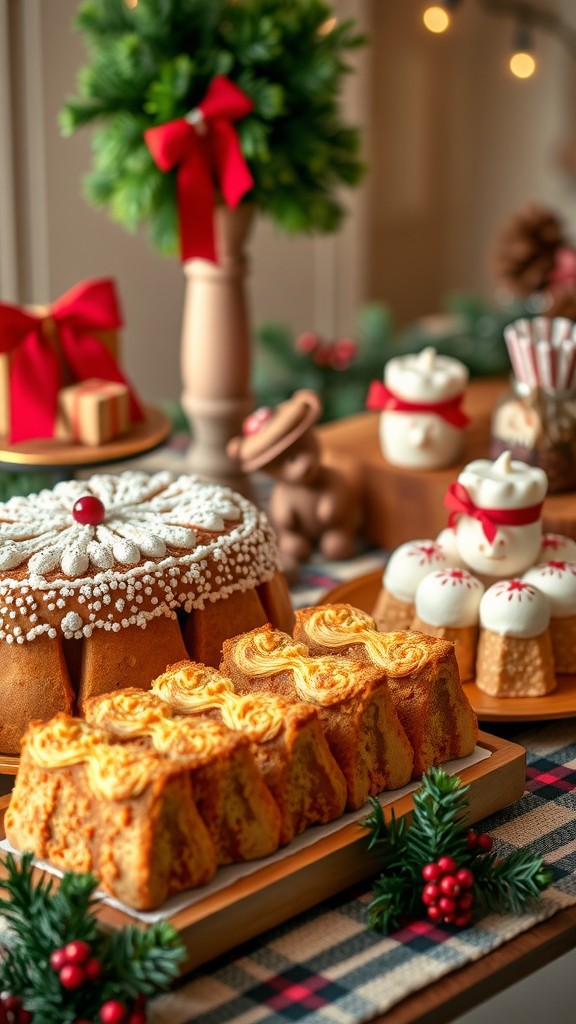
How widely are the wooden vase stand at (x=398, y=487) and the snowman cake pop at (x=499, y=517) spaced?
0.65 ft

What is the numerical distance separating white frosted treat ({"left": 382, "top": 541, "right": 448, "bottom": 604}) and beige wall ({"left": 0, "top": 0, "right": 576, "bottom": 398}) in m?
1.14

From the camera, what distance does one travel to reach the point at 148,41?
144 centimetres

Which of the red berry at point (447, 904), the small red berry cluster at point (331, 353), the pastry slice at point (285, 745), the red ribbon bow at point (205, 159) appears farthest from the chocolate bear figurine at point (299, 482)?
the red berry at point (447, 904)

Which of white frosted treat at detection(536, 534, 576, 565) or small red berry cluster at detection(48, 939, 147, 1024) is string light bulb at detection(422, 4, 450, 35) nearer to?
white frosted treat at detection(536, 534, 576, 565)

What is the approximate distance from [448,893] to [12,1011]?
11.4 inches

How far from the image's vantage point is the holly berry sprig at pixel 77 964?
0.79 meters

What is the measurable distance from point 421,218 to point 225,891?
2334 millimetres

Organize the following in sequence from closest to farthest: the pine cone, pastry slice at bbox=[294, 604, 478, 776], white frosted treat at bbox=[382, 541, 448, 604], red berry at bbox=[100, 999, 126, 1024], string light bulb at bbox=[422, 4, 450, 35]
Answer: red berry at bbox=[100, 999, 126, 1024] → pastry slice at bbox=[294, 604, 478, 776] → white frosted treat at bbox=[382, 541, 448, 604] → string light bulb at bbox=[422, 4, 450, 35] → the pine cone

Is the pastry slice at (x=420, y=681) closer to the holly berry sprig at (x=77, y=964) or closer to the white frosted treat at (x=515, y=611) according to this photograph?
the white frosted treat at (x=515, y=611)

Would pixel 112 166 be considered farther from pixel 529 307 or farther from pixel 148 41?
pixel 529 307

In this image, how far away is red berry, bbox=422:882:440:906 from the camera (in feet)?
2.96

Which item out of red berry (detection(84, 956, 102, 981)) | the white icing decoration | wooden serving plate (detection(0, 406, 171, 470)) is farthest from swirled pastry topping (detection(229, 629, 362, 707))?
wooden serving plate (detection(0, 406, 171, 470))

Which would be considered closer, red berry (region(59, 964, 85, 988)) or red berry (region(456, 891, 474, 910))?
red berry (region(59, 964, 85, 988))

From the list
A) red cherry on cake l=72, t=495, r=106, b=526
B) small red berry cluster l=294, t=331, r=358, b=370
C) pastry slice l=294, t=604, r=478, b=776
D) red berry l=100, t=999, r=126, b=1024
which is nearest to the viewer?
red berry l=100, t=999, r=126, b=1024
